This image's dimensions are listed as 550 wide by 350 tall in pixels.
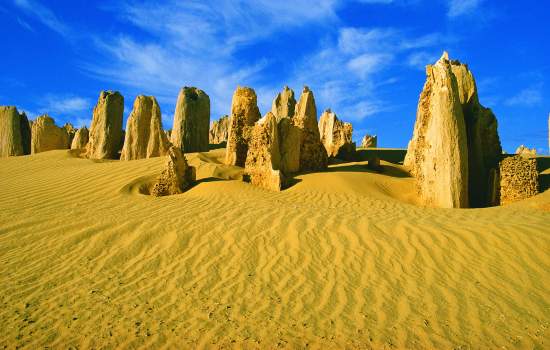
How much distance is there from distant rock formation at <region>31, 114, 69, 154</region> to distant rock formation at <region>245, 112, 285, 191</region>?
14.4 metres

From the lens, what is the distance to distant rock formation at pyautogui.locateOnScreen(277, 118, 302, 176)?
11616 millimetres

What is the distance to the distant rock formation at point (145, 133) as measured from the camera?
15086 mm

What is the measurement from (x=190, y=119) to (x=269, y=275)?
11920 mm

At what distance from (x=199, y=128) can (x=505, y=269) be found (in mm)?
12893

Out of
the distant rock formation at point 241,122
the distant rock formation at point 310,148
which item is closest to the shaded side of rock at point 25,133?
the distant rock formation at point 241,122

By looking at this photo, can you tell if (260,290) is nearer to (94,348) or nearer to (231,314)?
(231,314)

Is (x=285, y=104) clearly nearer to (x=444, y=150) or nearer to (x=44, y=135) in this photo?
(x=44, y=135)

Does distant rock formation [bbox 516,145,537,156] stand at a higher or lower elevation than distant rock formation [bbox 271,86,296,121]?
lower

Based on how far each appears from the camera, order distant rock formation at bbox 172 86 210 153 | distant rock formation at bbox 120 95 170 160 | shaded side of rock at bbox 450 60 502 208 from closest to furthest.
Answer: shaded side of rock at bbox 450 60 502 208, distant rock formation at bbox 120 95 170 160, distant rock formation at bbox 172 86 210 153

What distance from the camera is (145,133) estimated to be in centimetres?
1545

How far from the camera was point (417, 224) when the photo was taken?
21.4ft

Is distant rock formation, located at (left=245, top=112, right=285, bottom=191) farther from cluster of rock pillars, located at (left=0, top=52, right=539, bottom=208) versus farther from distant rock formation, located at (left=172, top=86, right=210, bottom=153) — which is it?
distant rock formation, located at (left=172, top=86, right=210, bottom=153)

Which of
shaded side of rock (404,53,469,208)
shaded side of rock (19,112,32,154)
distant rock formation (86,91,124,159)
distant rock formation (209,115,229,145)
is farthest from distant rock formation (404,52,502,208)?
distant rock formation (209,115,229,145)

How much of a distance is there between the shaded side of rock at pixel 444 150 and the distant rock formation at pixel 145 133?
377 inches
